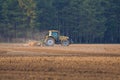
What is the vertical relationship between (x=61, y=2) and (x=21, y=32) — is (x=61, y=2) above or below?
above

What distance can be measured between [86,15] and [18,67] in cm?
4161

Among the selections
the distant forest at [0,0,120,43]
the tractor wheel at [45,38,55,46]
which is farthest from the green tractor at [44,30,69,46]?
the distant forest at [0,0,120,43]

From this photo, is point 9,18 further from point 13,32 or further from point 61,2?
point 61,2

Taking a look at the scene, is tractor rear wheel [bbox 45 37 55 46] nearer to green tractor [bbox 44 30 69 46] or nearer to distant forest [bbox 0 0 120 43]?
green tractor [bbox 44 30 69 46]

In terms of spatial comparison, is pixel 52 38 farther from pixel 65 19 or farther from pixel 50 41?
pixel 65 19

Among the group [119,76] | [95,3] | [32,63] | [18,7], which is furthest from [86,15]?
[119,76]

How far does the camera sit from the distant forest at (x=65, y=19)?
5591 centimetres

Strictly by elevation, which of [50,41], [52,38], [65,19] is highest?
[65,19]

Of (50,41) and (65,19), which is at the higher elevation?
(65,19)

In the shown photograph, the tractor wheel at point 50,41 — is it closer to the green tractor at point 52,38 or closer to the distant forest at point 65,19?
the green tractor at point 52,38

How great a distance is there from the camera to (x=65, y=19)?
5972 centimetres

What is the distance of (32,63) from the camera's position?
2048 centimetres

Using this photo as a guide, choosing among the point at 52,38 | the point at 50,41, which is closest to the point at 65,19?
the point at 52,38

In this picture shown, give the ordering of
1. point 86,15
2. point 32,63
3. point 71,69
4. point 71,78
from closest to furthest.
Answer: point 71,78 → point 71,69 → point 32,63 → point 86,15
